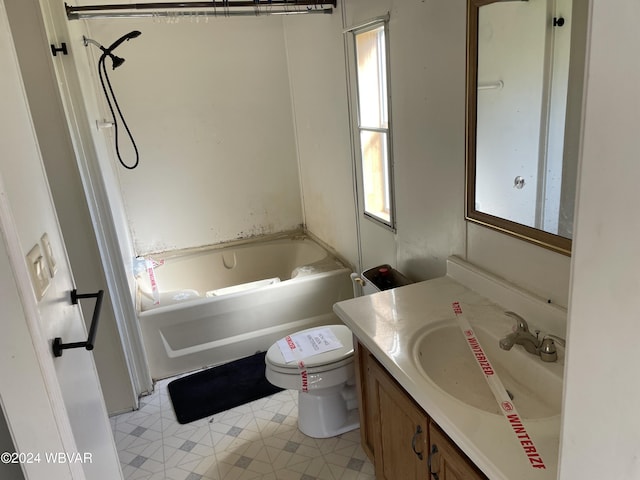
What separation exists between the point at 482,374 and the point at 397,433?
1.04ft

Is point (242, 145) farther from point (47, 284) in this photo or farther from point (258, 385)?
point (47, 284)

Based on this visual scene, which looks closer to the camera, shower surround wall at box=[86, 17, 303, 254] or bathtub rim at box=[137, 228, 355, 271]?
shower surround wall at box=[86, 17, 303, 254]

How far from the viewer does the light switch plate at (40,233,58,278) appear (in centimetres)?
114

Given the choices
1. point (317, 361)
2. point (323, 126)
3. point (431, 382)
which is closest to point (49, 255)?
point (431, 382)

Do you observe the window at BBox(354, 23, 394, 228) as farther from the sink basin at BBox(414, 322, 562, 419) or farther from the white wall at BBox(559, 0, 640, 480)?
the white wall at BBox(559, 0, 640, 480)

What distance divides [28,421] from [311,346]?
126cm

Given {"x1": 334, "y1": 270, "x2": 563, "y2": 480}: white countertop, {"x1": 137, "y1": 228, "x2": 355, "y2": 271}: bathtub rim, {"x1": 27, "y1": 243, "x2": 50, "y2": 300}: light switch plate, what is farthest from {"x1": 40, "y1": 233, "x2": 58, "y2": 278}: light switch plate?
{"x1": 137, "y1": 228, "x2": 355, "y2": 271}: bathtub rim

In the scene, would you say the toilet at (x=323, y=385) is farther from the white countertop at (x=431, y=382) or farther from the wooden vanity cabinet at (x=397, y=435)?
the white countertop at (x=431, y=382)

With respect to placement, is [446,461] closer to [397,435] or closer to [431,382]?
[431,382]

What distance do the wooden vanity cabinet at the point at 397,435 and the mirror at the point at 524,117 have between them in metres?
0.60

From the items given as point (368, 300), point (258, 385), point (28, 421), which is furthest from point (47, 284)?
point (258, 385)

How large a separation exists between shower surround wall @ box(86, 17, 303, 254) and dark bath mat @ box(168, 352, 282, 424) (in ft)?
4.04

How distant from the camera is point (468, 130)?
159cm

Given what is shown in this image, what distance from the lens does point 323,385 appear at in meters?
1.95
